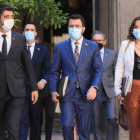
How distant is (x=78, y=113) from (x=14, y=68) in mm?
1272

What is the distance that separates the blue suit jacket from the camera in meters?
7.30

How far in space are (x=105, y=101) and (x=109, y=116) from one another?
1.00 feet

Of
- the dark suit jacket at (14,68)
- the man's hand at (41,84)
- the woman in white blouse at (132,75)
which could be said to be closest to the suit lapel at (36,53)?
the man's hand at (41,84)

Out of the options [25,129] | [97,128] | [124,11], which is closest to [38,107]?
[25,129]

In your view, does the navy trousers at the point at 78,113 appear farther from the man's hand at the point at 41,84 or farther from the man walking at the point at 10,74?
the man's hand at the point at 41,84

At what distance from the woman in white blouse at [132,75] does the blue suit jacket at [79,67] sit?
13.3 inches

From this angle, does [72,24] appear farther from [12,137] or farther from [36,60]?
[12,137]

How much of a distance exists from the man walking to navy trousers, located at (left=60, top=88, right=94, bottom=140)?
72cm

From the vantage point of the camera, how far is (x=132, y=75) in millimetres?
7152

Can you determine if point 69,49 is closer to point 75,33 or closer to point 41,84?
point 75,33

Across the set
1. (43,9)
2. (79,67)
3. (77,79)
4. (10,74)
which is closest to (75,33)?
(79,67)

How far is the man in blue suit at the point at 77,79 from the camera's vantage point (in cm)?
722

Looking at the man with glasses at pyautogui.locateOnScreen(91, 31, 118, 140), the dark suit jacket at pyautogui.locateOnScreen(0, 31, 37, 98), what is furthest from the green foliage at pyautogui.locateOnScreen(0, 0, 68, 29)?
the dark suit jacket at pyautogui.locateOnScreen(0, 31, 37, 98)

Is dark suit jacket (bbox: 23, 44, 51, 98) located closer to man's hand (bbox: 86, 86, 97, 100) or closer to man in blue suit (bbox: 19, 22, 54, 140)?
man in blue suit (bbox: 19, 22, 54, 140)
